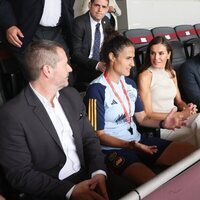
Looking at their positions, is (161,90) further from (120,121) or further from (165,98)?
(120,121)

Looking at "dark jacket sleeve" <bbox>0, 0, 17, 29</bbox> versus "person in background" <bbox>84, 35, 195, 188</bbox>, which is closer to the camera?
"person in background" <bbox>84, 35, 195, 188</bbox>

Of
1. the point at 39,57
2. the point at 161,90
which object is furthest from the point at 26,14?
the point at 161,90

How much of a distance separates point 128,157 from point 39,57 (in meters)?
0.71

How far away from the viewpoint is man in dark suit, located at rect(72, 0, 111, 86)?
257cm

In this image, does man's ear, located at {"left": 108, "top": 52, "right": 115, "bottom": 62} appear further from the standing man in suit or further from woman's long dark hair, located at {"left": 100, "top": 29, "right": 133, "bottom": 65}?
the standing man in suit

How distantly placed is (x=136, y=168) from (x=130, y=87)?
0.56 m

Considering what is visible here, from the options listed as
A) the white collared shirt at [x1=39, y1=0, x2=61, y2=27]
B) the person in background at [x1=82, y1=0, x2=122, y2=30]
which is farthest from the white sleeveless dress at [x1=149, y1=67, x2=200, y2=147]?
the person in background at [x1=82, y1=0, x2=122, y2=30]

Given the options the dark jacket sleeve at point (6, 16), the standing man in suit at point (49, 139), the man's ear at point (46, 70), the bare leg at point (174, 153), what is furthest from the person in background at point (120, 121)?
the dark jacket sleeve at point (6, 16)

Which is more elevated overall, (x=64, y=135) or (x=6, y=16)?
(x=6, y=16)

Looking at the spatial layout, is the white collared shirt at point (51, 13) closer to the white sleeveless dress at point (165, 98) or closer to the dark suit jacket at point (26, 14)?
the dark suit jacket at point (26, 14)

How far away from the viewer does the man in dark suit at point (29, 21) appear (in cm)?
188

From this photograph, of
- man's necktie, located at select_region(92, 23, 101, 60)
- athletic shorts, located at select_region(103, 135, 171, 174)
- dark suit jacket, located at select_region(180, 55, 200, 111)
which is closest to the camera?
athletic shorts, located at select_region(103, 135, 171, 174)

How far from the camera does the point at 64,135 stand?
1374 mm

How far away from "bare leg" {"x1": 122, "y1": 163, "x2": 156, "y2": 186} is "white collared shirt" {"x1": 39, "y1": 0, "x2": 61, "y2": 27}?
1175 mm
